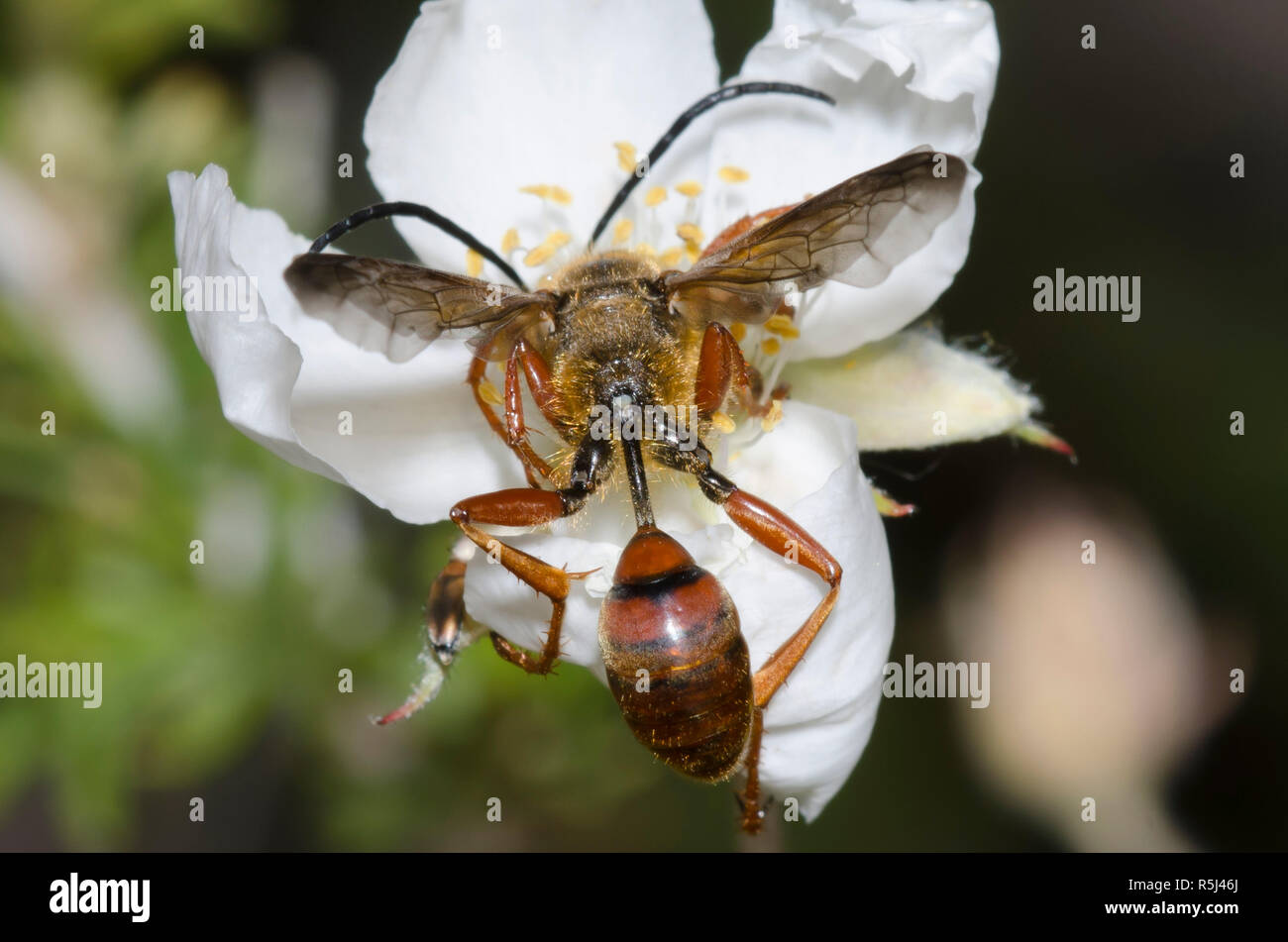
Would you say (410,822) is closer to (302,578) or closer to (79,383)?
(302,578)

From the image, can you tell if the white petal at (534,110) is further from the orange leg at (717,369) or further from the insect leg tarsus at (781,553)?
the insect leg tarsus at (781,553)

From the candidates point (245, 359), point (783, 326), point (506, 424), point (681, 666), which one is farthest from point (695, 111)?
point (681, 666)

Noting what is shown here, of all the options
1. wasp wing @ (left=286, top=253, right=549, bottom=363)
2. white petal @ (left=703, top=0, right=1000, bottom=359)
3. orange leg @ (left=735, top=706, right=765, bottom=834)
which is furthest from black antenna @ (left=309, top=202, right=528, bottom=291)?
orange leg @ (left=735, top=706, right=765, bottom=834)

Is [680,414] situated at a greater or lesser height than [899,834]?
greater

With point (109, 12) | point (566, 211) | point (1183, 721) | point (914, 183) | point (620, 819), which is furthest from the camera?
point (109, 12)

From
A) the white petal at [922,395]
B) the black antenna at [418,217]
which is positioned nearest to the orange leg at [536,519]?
the black antenna at [418,217]

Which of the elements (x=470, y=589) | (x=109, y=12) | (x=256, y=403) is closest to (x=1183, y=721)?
(x=470, y=589)
